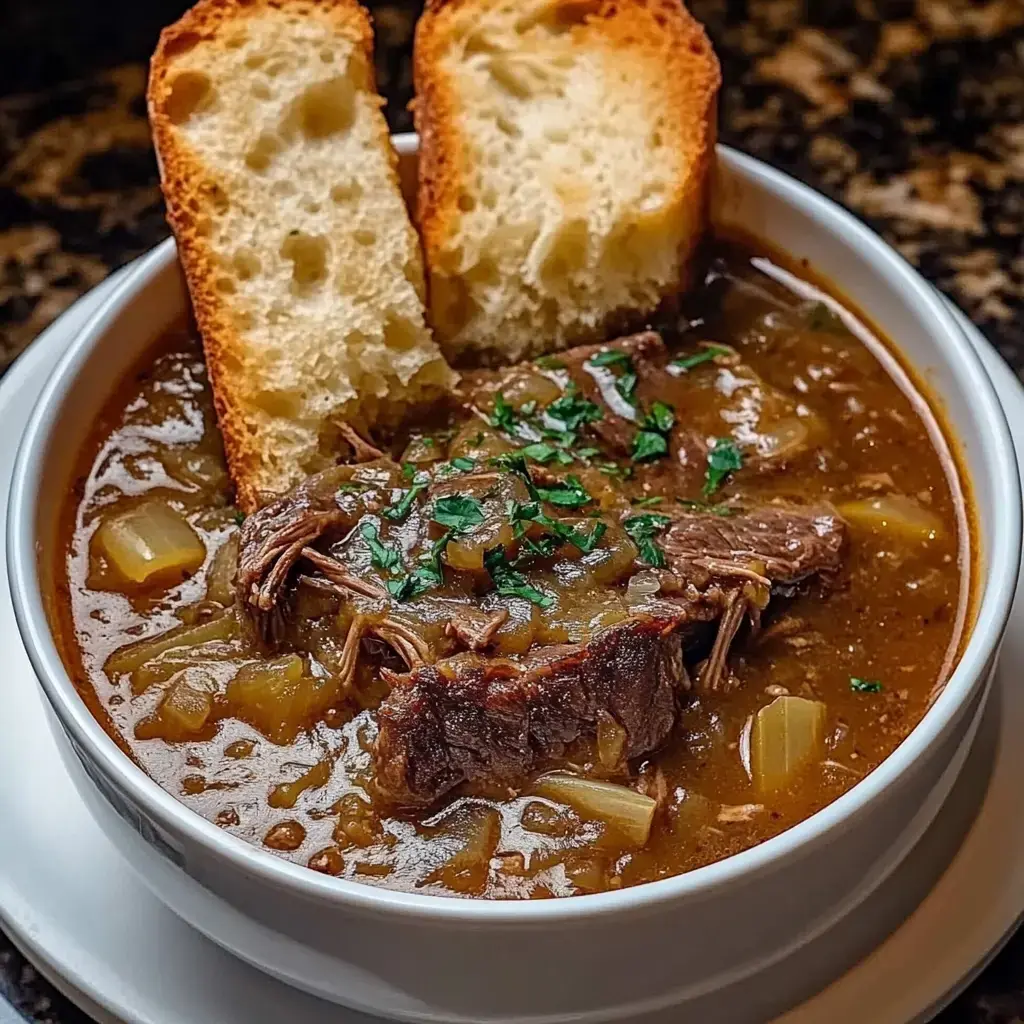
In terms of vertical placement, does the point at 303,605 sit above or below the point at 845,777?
above

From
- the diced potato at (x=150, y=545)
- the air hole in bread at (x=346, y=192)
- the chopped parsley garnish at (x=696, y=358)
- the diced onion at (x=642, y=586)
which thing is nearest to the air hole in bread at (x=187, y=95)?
the air hole in bread at (x=346, y=192)

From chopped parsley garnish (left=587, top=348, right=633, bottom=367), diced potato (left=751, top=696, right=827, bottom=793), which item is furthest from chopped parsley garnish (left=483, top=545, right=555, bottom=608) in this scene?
chopped parsley garnish (left=587, top=348, right=633, bottom=367)

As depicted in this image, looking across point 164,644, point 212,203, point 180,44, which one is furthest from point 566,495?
point 180,44

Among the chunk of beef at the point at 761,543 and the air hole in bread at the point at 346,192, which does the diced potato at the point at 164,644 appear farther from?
the air hole in bread at the point at 346,192

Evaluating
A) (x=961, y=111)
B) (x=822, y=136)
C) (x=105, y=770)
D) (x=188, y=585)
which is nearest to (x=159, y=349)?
(x=188, y=585)

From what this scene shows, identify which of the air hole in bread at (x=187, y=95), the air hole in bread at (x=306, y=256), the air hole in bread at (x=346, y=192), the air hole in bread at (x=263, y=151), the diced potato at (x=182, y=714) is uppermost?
the air hole in bread at (x=187, y=95)

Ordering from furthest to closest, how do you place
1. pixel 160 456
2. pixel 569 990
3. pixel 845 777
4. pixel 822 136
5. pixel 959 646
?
pixel 822 136 < pixel 160 456 < pixel 959 646 < pixel 845 777 < pixel 569 990

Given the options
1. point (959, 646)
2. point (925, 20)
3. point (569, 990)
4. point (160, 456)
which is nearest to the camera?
point (569, 990)

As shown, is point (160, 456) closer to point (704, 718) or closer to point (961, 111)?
point (704, 718)
